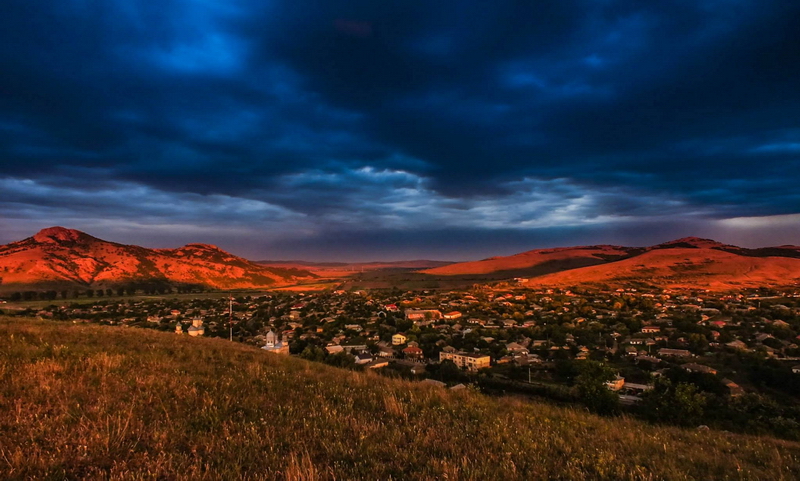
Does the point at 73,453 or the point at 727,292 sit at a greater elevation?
the point at 73,453

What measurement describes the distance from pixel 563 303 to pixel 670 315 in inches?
638

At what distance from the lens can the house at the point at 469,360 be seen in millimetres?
29969

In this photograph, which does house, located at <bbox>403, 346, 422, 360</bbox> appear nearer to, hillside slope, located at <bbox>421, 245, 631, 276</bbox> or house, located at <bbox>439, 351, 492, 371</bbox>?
house, located at <bbox>439, 351, 492, 371</bbox>

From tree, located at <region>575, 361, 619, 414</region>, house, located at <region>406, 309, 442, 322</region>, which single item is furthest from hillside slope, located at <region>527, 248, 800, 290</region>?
tree, located at <region>575, 361, 619, 414</region>

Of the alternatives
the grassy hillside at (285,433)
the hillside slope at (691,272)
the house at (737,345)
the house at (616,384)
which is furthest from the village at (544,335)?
the hillside slope at (691,272)

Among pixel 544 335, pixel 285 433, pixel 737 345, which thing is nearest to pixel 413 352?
pixel 544 335

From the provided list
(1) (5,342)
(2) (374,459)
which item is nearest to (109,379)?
(1) (5,342)

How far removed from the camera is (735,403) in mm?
19656

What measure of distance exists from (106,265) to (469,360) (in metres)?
145

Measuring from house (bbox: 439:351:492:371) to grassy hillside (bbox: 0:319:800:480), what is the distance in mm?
23586

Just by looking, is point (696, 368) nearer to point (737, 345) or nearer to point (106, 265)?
point (737, 345)

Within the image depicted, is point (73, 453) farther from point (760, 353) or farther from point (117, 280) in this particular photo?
point (117, 280)

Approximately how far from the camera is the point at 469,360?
30.6m

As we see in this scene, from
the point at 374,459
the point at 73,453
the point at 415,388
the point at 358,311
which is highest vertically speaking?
the point at 73,453
